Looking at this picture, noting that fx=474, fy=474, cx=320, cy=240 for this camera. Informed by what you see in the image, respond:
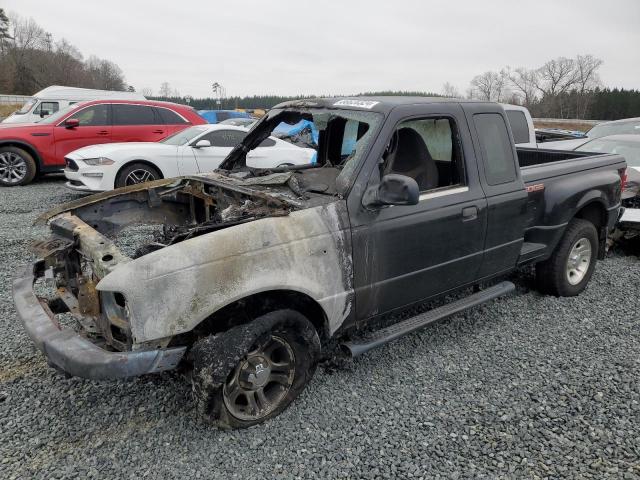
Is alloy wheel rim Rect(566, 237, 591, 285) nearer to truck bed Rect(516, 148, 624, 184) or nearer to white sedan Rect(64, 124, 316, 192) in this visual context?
truck bed Rect(516, 148, 624, 184)

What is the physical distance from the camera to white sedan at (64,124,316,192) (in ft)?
26.6

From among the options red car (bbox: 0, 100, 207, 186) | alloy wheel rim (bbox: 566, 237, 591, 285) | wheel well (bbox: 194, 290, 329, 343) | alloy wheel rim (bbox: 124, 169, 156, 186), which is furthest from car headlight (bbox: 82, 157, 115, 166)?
alloy wheel rim (bbox: 566, 237, 591, 285)

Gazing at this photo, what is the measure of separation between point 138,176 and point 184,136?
4.50 feet

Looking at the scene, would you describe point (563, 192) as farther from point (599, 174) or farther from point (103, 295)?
point (103, 295)

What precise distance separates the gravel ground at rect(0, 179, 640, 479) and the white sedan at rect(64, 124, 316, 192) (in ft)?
15.1

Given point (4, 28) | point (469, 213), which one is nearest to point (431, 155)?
point (469, 213)

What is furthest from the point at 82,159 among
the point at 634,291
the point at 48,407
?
the point at 634,291

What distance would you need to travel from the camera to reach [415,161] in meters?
3.64

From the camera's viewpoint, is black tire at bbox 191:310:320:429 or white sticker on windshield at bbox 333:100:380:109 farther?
white sticker on windshield at bbox 333:100:380:109

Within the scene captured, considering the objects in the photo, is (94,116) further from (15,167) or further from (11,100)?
(11,100)

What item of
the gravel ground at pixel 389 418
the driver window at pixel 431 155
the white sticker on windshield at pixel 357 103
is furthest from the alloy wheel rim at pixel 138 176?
the driver window at pixel 431 155

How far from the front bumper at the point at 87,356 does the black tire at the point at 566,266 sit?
11.8 feet

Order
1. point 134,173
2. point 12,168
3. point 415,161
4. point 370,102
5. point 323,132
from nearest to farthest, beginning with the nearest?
point 370,102 → point 415,161 → point 323,132 → point 134,173 → point 12,168

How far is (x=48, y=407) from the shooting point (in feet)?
9.72
